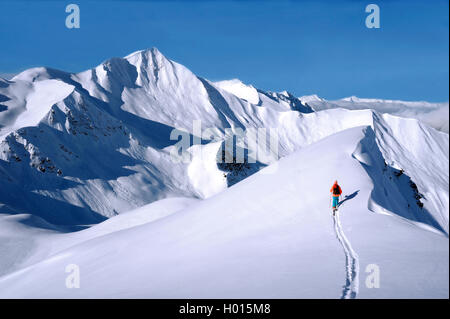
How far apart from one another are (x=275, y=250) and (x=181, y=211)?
1002 centimetres

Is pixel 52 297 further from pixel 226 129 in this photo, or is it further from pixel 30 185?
pixel 226 129

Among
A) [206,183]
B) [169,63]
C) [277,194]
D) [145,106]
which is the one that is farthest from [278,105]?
[277,194]

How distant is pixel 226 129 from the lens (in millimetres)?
101562

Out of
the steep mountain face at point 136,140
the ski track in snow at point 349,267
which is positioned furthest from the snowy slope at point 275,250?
the steep mountain face at point 136,140

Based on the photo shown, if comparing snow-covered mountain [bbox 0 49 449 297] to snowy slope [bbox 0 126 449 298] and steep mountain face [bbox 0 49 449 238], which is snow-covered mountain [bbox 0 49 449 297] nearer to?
snowy slope [bbox 0 126 449 298]

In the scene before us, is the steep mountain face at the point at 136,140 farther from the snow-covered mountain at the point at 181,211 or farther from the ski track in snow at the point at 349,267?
the ski track in snow at the point at 349,267

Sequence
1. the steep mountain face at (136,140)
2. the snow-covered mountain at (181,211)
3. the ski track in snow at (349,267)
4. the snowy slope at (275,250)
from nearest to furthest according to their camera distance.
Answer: the ski track in snow at (349,267) < the snowy slope at (275,250) < the snow-covered mountain at (181,211) < the steep mountain face at (136,140)

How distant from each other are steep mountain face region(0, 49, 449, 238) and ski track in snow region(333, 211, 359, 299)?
4.82 meters

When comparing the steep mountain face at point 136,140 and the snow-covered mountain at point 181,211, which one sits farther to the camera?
the steep mountain face at point 136,140

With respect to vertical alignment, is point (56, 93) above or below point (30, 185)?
above

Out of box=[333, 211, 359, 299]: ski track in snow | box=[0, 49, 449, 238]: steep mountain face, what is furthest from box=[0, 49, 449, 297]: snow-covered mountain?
box=[0, 49, 449, 238]: steep mountain face

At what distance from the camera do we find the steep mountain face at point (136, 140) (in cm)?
5097

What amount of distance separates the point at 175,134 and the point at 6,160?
40.3m

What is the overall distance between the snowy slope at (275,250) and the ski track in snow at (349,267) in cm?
4
